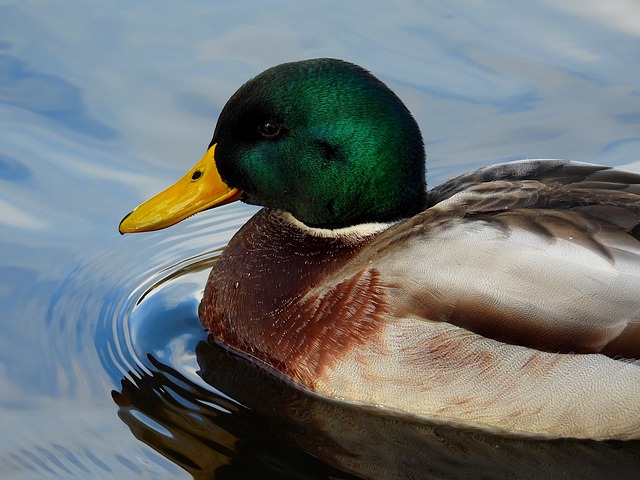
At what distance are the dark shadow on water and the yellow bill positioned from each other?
0.82 m

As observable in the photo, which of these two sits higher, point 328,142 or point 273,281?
point 328,142

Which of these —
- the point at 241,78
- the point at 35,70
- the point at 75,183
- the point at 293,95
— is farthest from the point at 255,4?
the point at 293,95

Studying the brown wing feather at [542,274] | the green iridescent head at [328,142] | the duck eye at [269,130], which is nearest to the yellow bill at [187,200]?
the green iridescent head at [328,142]

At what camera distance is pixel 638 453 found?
230 inches

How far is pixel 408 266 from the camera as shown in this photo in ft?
19.2

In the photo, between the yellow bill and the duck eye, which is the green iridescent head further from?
the yellow bill

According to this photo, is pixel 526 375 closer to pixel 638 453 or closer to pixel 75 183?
pixel 638 453

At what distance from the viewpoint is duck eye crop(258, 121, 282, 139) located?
6185 mm

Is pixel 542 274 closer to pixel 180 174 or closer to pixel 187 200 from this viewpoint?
pixel 187 200

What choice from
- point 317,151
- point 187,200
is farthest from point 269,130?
point 187,200

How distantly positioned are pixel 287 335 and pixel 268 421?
0.42 m

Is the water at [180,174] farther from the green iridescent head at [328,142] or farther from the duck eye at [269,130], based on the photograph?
the duck eye at [269,130]

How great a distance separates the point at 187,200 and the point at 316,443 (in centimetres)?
137

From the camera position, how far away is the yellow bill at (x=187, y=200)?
21.0 feet
